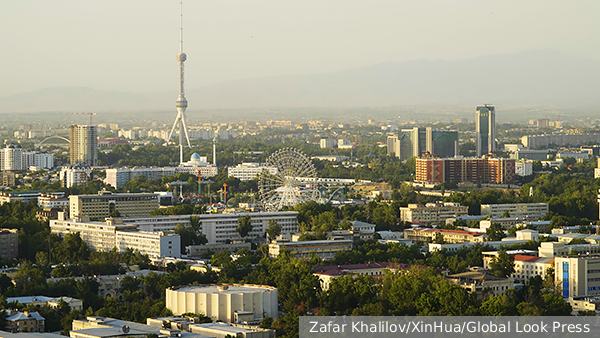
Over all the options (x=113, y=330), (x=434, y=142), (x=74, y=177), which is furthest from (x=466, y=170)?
(x=113, y=330)

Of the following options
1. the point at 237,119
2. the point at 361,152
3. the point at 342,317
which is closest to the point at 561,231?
the point at 342,317

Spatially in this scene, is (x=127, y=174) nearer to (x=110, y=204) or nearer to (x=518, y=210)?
(x=110, y=204)

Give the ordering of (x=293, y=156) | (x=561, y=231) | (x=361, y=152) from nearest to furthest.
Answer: (x=561, y=231), (x=293, y=156), (x=361, y=152)

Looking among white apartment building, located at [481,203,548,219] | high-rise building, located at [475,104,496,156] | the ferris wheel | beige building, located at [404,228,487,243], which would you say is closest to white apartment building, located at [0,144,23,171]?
high-rise building, located at [475,104,496,156]

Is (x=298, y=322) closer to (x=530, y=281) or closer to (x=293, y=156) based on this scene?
(x=530, y=281)

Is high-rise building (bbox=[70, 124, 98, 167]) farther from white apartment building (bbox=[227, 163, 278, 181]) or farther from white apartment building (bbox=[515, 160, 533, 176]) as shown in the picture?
white apartment building (bbox=[515, 160, 533, 176])

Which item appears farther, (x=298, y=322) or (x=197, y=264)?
(x=197, y=264)
